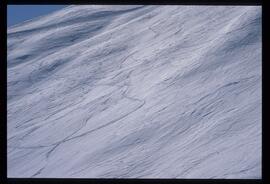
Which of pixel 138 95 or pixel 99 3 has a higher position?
pixel 99 3

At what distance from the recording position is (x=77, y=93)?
680 centimetres

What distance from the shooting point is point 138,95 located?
570 centimetres

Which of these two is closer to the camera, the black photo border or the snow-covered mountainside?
the black photo border

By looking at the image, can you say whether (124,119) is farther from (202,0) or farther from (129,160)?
(202,0)

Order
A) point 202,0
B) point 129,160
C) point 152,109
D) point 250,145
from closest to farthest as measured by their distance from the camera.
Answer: point 202,0 → point 250,145 → point 129,160 → point 152,109

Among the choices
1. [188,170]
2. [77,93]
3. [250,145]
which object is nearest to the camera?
[250,145]

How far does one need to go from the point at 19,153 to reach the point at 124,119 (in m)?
1.41

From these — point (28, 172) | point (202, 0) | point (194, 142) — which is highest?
point (202, 0)

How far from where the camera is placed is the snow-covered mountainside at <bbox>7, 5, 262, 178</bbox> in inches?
159

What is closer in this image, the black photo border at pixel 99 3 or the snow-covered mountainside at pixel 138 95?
the black photo border at pixel 99 3

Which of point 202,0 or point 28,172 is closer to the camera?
point 202,0

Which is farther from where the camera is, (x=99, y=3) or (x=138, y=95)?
(x=138, y=95)

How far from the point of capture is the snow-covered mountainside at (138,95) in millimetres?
4027

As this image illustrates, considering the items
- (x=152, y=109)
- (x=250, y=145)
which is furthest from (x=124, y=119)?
(x=250, y=145)
